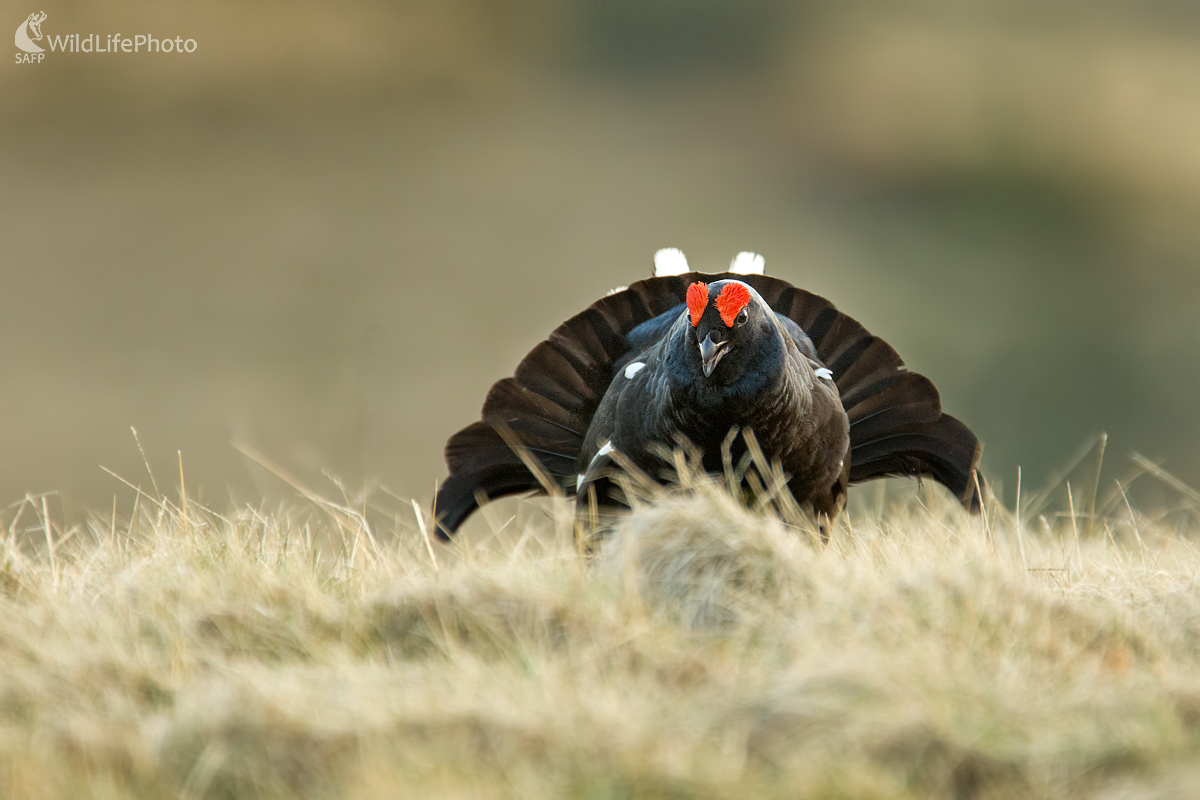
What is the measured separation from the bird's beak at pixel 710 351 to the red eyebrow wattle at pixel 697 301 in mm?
107

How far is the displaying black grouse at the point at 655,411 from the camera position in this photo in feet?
16.1

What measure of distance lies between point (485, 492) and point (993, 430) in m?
15.8


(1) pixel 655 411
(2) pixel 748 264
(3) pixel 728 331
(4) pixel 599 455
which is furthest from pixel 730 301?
(2) pixel 748 264

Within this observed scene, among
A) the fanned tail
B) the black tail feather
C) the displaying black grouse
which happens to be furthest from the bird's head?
the black tail feather

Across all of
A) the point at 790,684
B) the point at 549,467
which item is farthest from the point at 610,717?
the point at 549,467

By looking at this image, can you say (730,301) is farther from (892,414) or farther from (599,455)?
(892,414)

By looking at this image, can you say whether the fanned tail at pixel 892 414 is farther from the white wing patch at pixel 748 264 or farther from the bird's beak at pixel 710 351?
the bird's beak at pixel 710 351

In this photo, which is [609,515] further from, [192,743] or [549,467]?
[192,743]

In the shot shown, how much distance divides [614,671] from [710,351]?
6.20ft

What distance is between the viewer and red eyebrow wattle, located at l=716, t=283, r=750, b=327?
4441mm

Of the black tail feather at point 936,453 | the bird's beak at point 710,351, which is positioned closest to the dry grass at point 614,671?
the bird's beak at point 710,351

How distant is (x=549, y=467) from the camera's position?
5.77m

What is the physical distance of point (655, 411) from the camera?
4.80m

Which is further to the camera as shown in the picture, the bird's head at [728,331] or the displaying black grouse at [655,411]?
the displaying black grouse at [655,411]
